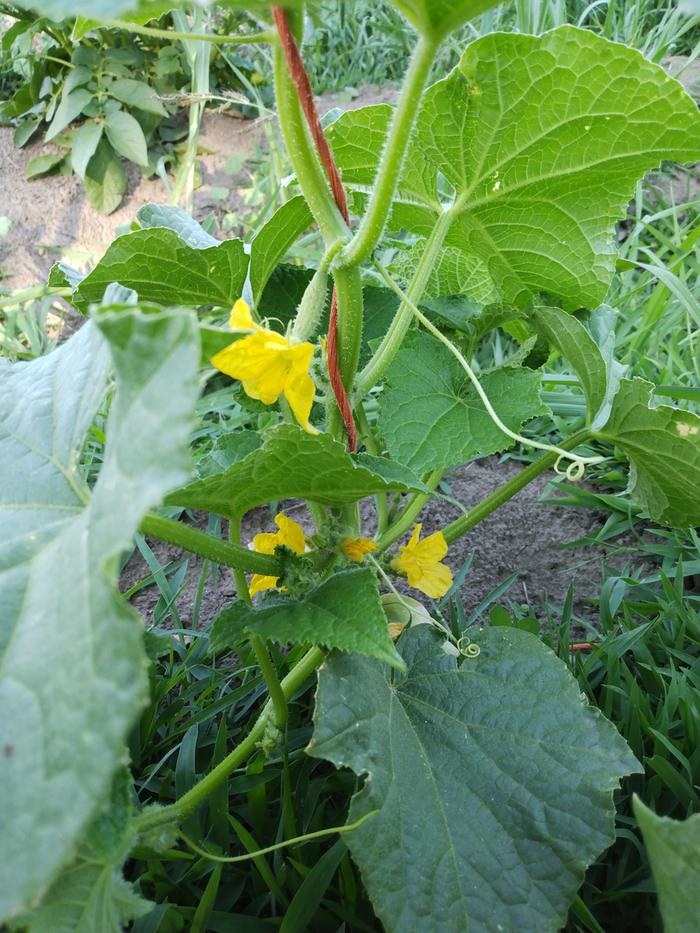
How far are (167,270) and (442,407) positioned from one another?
18.8 inches

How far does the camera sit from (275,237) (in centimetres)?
120

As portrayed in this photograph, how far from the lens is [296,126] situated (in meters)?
0.90

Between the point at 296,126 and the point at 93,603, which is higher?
the point at 296,126

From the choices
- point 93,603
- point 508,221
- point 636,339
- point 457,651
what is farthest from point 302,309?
point 636,339

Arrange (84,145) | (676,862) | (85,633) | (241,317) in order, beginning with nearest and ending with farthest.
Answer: (85,633) < (676,862) < (241,317) < (84,145)

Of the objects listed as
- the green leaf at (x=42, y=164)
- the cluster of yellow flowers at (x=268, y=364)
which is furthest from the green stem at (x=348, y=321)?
the green leaf at (x=42, y=164)

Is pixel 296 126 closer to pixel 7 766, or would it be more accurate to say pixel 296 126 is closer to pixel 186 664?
pixel 7 766

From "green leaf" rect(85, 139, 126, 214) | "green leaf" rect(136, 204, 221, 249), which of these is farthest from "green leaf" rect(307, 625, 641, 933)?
"green leaf" rect(85, 139, 126, 214)

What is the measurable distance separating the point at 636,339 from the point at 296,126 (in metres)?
1.55

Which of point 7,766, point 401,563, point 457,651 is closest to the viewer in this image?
point 7,766

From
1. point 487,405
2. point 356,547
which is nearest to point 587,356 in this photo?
point 487,405

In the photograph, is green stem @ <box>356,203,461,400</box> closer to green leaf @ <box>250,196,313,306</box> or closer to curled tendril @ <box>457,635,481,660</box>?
green leaf @ <box>250,196,313,306</box>

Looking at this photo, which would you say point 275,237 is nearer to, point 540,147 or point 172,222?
point 172,222

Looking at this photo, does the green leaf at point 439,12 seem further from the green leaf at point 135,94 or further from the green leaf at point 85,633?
the green leaf at point 135,94
